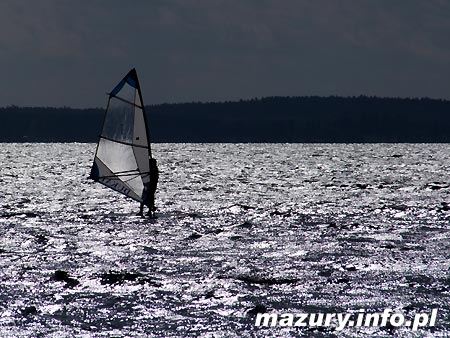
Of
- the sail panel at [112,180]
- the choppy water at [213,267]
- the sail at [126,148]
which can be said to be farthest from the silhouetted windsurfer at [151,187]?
the choppy water at [213,267]

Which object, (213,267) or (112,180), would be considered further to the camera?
(112,180)

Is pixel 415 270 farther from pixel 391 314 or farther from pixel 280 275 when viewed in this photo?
pixel 391 314

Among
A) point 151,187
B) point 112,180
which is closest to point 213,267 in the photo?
point 151,187

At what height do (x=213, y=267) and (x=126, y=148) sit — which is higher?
(x=126, y=148)

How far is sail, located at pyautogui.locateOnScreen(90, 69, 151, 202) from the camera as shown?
29406mm

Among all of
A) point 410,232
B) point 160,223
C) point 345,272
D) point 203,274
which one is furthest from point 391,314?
point 160,223

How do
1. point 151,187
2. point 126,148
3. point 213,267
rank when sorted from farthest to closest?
point 126,148, point 151,187, point 213,267

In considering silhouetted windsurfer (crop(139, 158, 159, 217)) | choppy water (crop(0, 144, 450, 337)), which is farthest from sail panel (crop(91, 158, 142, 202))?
choppy water (crop(0, 144, 450, 337))

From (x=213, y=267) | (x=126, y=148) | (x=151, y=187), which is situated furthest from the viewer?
(x=126, y=148)

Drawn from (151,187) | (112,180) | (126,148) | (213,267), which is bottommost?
(213,267)

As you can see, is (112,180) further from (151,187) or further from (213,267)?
(213,267)

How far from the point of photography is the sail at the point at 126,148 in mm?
29406

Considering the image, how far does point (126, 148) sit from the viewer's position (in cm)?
2961

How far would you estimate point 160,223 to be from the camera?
27.6m
